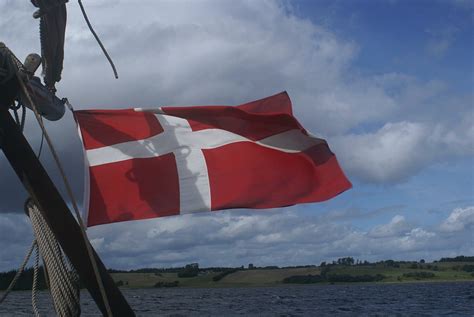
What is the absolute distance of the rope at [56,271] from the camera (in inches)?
231

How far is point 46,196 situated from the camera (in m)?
5.61

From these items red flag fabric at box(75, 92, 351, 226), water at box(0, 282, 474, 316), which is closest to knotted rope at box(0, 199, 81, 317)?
red flag fabric at box(75, 92, 351, 226)

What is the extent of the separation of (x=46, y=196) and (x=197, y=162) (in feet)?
7.97

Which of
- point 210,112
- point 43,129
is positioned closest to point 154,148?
point 210,112

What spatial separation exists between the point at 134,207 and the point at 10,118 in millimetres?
1873

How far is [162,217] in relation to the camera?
23.2 ft

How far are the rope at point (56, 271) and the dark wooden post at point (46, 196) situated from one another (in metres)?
0.27

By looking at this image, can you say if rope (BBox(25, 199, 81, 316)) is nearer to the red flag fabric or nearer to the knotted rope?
the knotted rope

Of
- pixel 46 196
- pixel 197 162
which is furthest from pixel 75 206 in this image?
pixel 197 162

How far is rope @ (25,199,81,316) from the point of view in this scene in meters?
5.86

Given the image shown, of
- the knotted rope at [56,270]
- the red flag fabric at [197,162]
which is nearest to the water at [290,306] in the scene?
the red flag fabric at [197,162]

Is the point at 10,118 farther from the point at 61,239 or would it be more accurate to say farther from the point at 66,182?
the point at 61,239

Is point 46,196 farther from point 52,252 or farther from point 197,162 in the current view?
point 197,162

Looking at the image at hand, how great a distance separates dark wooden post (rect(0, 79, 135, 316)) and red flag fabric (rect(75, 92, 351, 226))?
4.00 feet
